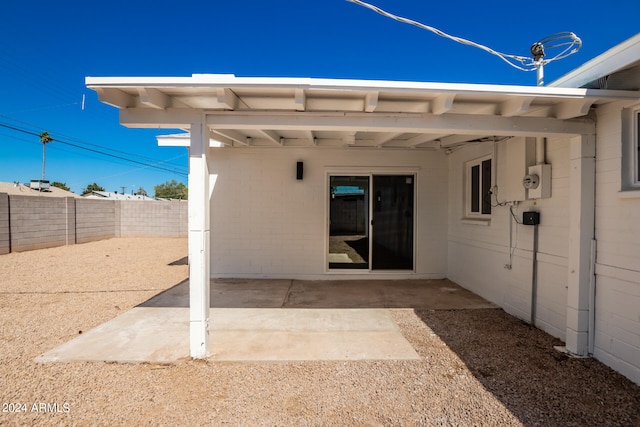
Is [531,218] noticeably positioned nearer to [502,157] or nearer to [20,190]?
[502,157]

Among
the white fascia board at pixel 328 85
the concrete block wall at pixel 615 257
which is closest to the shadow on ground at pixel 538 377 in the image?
the concrete block wall at pixel 615 257

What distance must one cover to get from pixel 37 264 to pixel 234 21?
24.8 ft

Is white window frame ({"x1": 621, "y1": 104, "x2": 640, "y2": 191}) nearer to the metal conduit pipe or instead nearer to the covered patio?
the covered patio

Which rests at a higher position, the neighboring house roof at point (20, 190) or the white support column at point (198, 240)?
the neighboring house roof at point (20, 190)

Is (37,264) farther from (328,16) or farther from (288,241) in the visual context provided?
(328,16)

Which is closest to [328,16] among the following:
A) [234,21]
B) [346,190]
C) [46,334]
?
[234,21]

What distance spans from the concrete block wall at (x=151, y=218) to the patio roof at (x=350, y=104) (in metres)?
11.9

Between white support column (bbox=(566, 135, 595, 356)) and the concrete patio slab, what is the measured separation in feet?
5.33

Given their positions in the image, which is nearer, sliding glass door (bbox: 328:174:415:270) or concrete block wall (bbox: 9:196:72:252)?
sliding glass door (bbox: 328:174:415:270)

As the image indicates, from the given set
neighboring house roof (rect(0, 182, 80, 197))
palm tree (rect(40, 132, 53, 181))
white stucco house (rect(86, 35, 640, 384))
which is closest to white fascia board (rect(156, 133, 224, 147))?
white stucco house (rect(86, 35, 640, 384))

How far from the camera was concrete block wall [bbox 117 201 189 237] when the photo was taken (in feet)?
46.0

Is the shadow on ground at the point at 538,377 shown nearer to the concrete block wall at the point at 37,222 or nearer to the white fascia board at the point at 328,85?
the white fascia board at the point at 328,85

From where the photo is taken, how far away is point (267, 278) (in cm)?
653

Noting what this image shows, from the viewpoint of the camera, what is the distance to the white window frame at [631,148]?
2.75 meters
